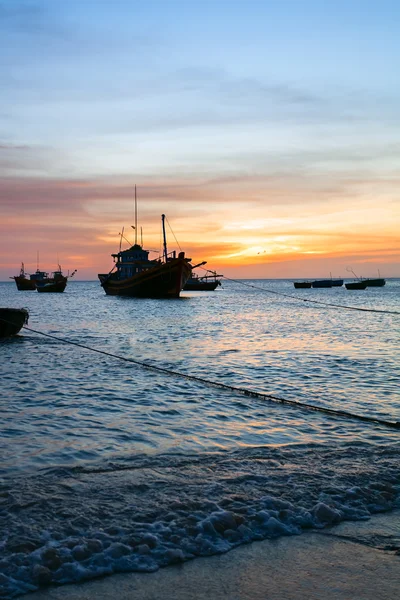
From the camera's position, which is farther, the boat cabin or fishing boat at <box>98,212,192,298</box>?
the boat cabin

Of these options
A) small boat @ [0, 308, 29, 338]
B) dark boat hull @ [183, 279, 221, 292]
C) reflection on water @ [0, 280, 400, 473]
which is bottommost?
reflection on water @ [0, 280, 400, 473]

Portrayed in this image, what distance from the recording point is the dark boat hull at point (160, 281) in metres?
67.4

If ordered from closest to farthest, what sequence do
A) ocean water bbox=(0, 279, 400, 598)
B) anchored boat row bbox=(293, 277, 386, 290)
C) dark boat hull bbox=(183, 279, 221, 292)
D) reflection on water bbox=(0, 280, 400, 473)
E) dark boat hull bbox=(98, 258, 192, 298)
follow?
ocean water bbox=(0, 279, 400, 598) < reflection on water bbox=(0, 280, 400, 473) < dark boat hull bbox=(98, 258, 192, 298) < dark boat hull bbox=(183, 279, 221, 292) < anchored boat row bbox=(293, 277, 386, 290)

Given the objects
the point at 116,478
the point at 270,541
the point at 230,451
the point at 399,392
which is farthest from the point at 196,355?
the point at 270,541

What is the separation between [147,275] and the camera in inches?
2781

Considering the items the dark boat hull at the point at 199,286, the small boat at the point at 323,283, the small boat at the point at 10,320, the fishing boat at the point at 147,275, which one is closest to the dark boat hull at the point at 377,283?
the small boat at the point at 323,283

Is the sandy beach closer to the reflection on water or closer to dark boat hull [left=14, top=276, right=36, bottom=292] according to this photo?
the reflection on water

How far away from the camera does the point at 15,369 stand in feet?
50.2

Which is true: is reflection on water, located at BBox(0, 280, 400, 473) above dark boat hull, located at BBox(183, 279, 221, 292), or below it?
below

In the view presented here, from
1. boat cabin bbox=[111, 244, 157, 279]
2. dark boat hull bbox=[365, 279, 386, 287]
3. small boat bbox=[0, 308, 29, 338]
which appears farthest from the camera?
dark boat hull bbox=[365, 279, 386, 287]

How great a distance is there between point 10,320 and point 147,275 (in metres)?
47.6

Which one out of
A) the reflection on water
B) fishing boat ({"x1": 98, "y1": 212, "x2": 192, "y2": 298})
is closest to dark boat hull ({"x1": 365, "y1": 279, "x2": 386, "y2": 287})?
fishing boat ({"x1": 98, "y1": 212, "x2": 192, "y2": 298})

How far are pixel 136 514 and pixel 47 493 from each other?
113 centimetres

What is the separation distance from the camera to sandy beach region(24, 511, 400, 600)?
337cm
